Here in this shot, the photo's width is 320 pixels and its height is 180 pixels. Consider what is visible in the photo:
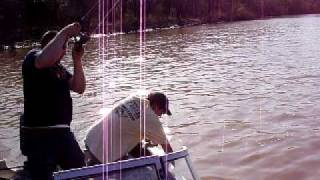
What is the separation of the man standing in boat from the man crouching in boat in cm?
27

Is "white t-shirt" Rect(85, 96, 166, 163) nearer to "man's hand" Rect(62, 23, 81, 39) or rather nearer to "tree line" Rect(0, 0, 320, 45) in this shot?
"man's hand" Rect(62, 23, 81, 39)

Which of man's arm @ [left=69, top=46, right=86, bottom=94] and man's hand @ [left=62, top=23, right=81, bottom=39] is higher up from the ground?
man's hand @ [left=62, top=23, right=81, bottom=39]

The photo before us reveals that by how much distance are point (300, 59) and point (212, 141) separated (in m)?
13.9

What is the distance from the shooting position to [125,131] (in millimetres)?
5648

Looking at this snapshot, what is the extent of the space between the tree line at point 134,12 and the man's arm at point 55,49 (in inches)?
1115

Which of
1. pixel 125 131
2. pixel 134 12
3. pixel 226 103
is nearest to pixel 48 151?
pixel 125 131

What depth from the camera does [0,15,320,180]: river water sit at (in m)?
10.1

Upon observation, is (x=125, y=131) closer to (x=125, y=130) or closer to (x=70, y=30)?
(x=125, y=130)

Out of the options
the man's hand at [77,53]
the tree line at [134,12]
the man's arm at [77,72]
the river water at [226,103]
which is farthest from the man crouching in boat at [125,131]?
the tree line at [134,12]

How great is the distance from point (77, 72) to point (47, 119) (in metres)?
0.65

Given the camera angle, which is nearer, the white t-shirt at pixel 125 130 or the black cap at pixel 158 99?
the white t-shirt at pixel 125 130

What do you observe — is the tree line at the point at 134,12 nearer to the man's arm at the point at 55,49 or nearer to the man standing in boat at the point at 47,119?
the man standing in boat at the point at 47,119

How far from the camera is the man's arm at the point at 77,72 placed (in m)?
5.85

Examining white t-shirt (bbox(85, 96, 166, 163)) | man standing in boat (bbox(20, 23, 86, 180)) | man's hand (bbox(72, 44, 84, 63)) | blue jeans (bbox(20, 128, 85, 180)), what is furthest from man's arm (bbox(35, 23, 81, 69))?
white t-shirt (bbox(85, 96, 166, 163))
